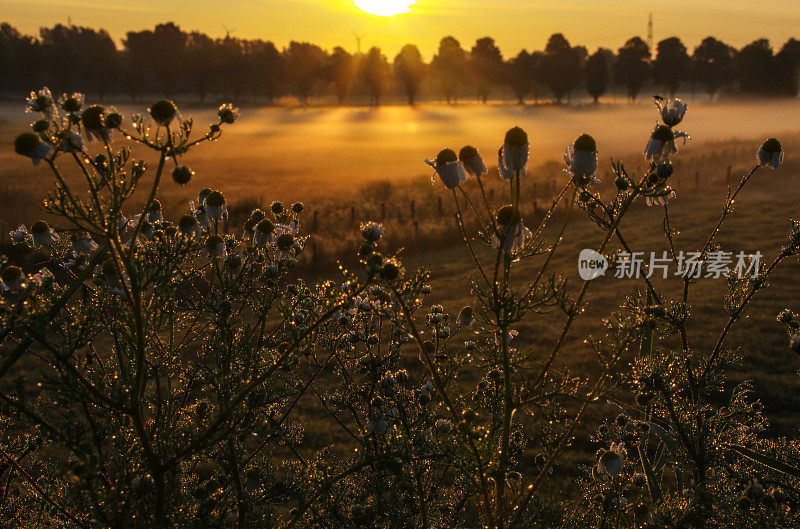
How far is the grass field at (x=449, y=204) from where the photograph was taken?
843cm

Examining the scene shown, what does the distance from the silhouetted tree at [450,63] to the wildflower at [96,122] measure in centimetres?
11896

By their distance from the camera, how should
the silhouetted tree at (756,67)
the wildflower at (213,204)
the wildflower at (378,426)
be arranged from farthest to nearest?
1. the silhouetted tree at (756,67)
2. the wildflower at (213,204)
3. the wildflower at (378,426)

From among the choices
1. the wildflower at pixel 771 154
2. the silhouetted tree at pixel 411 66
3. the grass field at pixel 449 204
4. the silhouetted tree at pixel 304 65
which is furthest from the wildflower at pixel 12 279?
the silhouetted tree at pixel 411 66

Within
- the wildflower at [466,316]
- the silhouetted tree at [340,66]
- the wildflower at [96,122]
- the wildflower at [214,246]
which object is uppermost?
the silhouetted tree at [340,66]

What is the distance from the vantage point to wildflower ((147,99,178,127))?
1712mm

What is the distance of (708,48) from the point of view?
97.9 meters

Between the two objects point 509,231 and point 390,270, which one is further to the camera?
point 509,231

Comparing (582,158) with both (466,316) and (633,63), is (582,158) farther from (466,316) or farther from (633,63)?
(633,63)

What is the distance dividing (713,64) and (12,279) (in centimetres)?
11644

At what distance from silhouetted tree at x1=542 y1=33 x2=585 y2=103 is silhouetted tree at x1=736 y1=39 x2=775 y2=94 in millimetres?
25768

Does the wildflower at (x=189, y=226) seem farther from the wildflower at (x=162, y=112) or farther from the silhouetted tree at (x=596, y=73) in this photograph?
the silhouetted tree at (x=596, y=73)

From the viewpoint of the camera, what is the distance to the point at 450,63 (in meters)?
114

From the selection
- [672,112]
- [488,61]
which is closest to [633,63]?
[488,61]

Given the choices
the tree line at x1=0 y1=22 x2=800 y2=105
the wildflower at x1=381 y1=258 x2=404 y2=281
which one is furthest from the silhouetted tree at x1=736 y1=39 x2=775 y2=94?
the wildflower at x1=381 y1=258 x2=404 y2=281
